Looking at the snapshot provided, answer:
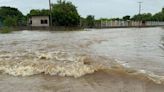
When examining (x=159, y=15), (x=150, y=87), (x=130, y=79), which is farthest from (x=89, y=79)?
(x=159, y=15)

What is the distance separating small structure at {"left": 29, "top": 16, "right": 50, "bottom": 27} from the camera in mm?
58069

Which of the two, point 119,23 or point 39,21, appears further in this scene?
point 119,23

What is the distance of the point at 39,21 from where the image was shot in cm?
5866

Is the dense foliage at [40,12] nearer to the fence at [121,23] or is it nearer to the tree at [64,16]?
the tree at [64,16]

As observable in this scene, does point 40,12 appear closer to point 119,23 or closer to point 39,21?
point 39,21

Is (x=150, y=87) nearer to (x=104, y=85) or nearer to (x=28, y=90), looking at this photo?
(x=104, y=85)

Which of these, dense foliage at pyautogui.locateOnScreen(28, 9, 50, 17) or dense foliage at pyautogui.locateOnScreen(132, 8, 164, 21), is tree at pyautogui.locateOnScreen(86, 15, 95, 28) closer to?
dense foliage at pyautogui.locateOnScreen(28, 9, 50, 17)

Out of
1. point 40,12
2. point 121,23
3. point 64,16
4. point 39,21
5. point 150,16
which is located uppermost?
point 150,16

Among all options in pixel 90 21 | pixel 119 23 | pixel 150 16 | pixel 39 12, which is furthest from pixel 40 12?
pixel 150 16

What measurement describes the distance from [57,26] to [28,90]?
48.6 m

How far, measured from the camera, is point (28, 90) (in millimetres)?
7723

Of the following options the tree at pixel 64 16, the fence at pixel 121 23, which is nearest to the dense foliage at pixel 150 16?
the fence at pixel 121 23

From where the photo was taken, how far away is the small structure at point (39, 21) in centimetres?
5807

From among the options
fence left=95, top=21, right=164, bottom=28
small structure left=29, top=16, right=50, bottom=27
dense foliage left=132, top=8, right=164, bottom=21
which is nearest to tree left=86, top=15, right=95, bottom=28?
fence left=95, top=21, right=164, bottom=28
